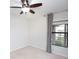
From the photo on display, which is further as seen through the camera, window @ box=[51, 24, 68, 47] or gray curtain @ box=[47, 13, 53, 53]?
gray curtain @ box=[47, 13, 53, 53]

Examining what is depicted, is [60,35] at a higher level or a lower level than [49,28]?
lower

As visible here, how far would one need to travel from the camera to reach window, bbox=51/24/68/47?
4570mm

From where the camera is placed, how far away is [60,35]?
4871mm

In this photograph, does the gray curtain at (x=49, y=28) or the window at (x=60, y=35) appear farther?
the gray curtain at (x=49, y=28)

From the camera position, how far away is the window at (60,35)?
4.57 meters

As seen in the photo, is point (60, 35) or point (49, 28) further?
point (49, 28)

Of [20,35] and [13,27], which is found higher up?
[13,27]

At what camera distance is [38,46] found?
6250 millimetres
